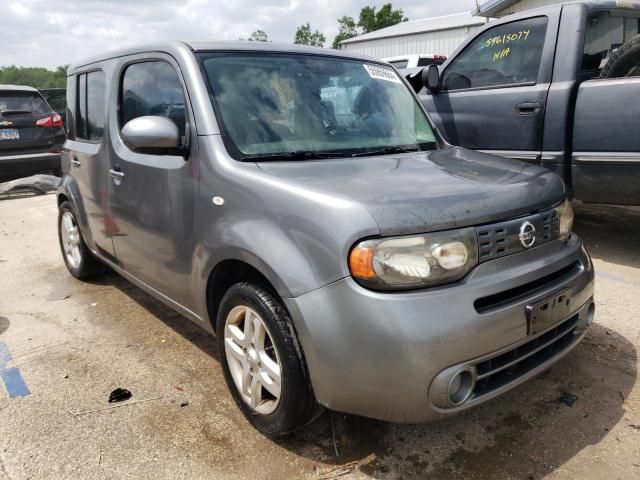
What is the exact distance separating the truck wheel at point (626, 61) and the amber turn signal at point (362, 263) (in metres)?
3.51

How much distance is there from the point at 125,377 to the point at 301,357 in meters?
1.38

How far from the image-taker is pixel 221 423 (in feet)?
8.27

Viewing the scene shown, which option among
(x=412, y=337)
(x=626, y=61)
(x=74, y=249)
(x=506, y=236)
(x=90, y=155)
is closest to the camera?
(x=412, y=337)

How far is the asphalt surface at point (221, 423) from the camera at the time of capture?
2.20m

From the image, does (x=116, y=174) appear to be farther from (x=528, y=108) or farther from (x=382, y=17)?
(x=382, y=17)

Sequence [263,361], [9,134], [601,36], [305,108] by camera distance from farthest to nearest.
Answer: [9,134]
[601,36]
[305,108]
[263,361]

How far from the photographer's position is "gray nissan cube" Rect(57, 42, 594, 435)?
1894 mm

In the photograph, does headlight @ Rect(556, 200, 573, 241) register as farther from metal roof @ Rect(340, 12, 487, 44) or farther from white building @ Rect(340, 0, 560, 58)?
metal roof @ Rect(340, 12, 487, 44)

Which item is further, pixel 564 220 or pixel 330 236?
pixel 564 220

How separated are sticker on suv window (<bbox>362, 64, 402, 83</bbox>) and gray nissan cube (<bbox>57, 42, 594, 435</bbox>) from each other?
17mm

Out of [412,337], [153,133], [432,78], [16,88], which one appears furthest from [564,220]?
[16,88]

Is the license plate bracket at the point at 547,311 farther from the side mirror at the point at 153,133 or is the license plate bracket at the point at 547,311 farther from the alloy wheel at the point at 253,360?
the side mirror at the point at 153,133

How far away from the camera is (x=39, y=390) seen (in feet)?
9.34

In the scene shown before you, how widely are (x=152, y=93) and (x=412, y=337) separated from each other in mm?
2129
